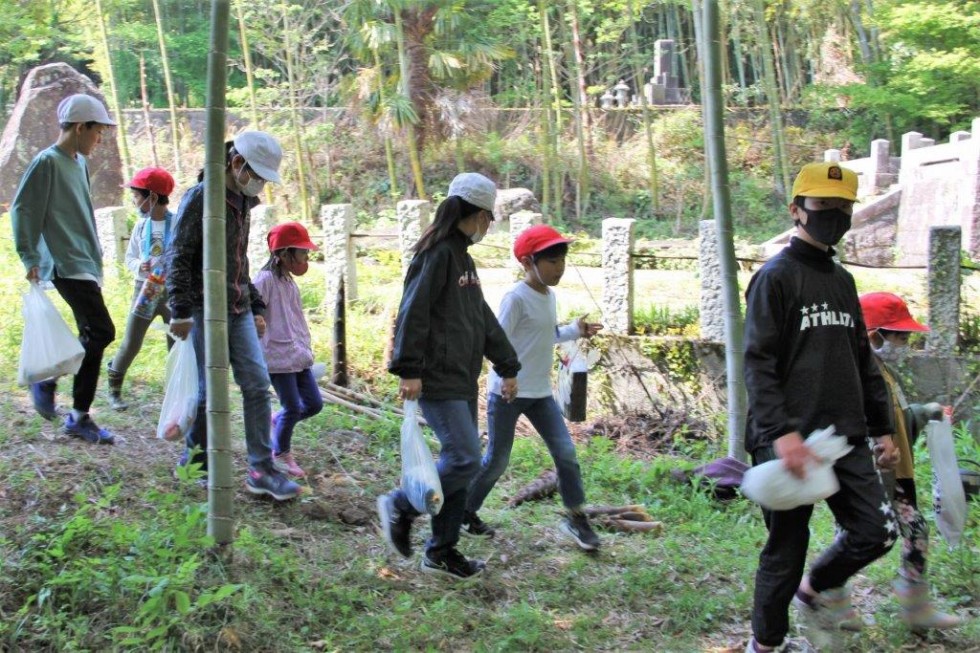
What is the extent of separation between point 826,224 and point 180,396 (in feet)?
9.53

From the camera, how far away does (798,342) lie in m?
3.35

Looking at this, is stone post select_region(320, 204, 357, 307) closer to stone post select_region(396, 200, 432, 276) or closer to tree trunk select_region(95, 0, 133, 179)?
stone post select_region(396, 200, 432, 276)

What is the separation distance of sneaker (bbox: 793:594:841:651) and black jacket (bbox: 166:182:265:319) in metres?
2.77

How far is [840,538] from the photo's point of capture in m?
3.49

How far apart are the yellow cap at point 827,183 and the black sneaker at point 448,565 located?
2.13 m

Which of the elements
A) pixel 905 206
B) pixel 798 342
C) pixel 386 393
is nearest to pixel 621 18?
pixel 905 206

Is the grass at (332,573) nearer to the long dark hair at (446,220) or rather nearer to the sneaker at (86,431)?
the sneaker at (86,431)

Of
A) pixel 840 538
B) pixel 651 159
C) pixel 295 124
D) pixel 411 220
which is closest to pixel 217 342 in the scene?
pixel 840 538

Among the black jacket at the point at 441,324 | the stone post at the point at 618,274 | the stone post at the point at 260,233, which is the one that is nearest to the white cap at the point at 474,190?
the black jacket at the point at 441,324

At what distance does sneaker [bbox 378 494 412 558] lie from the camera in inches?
176

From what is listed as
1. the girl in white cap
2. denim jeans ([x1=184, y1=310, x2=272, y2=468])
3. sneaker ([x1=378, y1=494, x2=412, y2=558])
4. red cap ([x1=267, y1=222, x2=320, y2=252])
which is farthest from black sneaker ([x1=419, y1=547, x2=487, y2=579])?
red cap ([x1=267, y1=222, x2=320, y2=252])

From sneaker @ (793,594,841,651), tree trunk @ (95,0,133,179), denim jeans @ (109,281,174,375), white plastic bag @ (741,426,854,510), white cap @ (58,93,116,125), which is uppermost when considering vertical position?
tree trunk @ (95,0,133,179)

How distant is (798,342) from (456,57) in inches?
616

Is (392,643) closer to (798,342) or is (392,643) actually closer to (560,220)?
(798,342)
